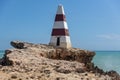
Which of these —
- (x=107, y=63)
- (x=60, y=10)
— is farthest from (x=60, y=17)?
(x=107, y=63)

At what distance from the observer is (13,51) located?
16.3m

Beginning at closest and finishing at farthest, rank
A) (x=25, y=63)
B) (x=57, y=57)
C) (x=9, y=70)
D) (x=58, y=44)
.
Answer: (x=9, y=70)
(x=25, y=63)
(x=57, y=57)
(x=58, y=44)

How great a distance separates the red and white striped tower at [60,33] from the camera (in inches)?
854

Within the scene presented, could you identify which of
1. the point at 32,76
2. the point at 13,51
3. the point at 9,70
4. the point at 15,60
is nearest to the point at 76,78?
the point at 32,76

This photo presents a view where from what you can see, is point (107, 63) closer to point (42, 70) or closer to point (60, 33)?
point (60, 33)

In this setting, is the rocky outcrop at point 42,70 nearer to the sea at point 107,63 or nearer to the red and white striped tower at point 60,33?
the red and white striped tower at point 60,33

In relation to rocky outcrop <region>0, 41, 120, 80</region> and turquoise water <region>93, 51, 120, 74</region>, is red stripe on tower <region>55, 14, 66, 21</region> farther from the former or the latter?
turquoise water <region>93, 51, 120, 74</region>

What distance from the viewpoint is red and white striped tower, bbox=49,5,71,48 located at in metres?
21.7

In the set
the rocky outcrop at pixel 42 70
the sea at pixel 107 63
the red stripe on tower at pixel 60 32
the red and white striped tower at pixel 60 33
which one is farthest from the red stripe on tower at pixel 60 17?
the sea at pixel 107 63

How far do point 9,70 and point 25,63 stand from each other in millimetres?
1221

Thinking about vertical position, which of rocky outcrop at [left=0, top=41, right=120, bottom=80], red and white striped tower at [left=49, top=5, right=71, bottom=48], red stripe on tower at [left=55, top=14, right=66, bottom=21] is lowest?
rocky outcrop at [left=0, top=41, right=120, bottom=80]

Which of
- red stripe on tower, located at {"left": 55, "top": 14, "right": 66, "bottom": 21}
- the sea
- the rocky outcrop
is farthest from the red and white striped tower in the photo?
the sea

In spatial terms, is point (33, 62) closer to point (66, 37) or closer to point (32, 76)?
point (32, 76)

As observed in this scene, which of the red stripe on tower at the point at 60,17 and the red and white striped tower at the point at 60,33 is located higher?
the red stripe on tower at the point at 60,17
